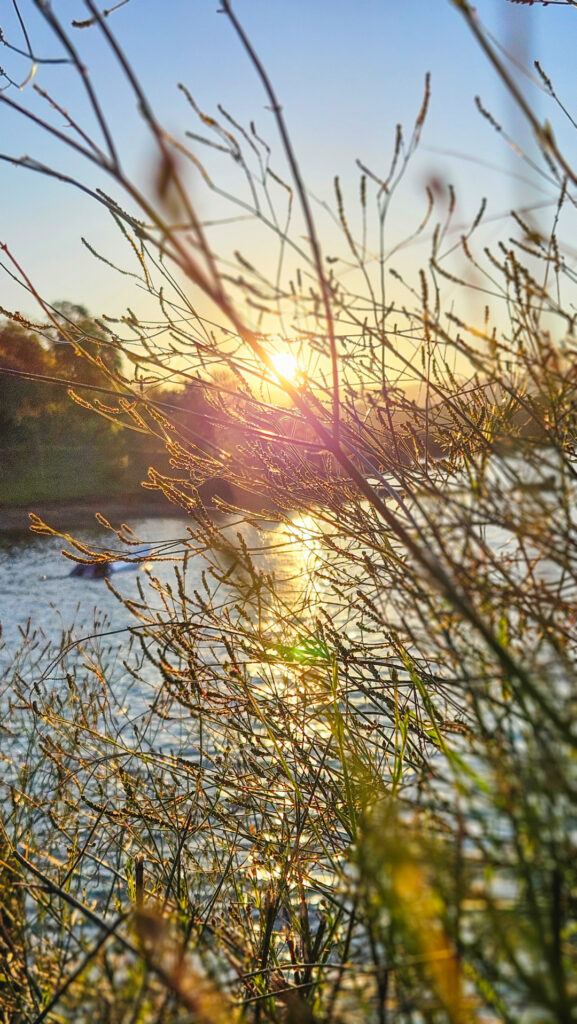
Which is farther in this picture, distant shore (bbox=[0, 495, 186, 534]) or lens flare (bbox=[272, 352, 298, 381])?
distant shore (bbox=[0, 495, 186, 534])

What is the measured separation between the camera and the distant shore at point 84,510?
32.7m

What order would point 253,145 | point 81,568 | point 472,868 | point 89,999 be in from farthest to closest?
point 81,568
point 253,145
point 89,999
point 472,868

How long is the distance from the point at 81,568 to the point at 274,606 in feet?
77.1

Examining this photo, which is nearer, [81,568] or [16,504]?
[81,568]

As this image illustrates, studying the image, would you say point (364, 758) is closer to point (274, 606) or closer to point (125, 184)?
point (274, 606)

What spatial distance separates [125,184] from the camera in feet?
2.66

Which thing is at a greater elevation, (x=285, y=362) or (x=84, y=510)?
(x=84, y=510)

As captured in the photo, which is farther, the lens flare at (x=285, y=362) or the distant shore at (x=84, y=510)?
the distant shore at (x=84, y=510)

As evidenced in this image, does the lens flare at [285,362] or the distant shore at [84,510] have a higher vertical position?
the distant shore at [84,510]

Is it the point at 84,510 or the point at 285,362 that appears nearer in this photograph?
the point at 285,362

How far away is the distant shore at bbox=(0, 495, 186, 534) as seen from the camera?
32.7 meters

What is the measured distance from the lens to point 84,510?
117 ft

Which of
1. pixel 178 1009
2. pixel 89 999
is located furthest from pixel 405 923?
pixel 89 999

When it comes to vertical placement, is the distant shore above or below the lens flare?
above
